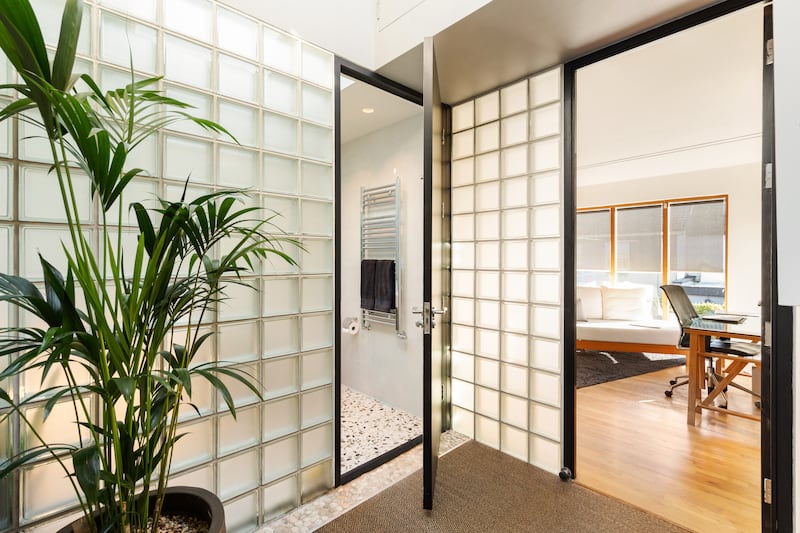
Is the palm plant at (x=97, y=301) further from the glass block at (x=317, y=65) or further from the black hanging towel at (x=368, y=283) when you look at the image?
the black hanging towel at (x=368, y=283)

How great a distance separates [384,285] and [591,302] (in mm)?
3894

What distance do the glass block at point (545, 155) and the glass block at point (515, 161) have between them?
0.15 feet

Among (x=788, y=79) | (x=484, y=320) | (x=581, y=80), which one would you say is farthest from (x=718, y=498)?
(x=581, y=80)

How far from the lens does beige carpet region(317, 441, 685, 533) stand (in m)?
1.74

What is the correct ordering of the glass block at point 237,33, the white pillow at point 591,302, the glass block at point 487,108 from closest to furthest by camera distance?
the glass block at point 237,33
the glass block at point 487,108
the white pillow at point 591,302

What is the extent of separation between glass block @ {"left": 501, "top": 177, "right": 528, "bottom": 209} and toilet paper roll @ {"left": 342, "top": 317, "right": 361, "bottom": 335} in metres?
1.73

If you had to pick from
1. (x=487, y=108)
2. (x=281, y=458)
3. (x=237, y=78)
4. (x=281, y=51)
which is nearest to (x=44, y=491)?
(x=281, y=458)

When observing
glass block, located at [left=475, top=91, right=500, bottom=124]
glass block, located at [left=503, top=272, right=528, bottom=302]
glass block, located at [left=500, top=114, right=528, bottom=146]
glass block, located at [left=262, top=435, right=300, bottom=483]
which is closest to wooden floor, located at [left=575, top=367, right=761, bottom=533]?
glass block, located at [left=503, top=272, right=528, bottom=302]

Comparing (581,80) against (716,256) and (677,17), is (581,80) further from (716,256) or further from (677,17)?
(716,256)

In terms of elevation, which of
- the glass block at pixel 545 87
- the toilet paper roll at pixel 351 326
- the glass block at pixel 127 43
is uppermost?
the glass block at pixel 545 87

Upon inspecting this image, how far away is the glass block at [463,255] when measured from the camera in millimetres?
2650

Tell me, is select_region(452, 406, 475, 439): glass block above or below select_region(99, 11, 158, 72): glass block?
below

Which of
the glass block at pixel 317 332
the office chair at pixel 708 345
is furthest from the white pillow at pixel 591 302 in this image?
the glass block at pixel 317 332

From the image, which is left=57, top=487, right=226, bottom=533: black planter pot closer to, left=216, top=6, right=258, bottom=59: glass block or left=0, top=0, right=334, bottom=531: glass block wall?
left=0, top=0, right=334, bottom=531: glass block wall
